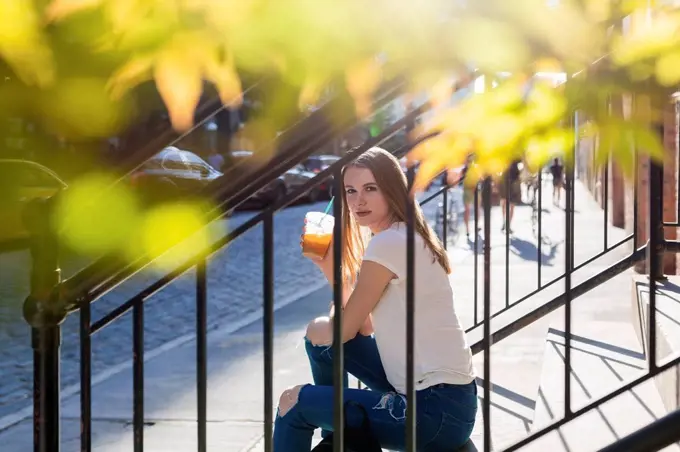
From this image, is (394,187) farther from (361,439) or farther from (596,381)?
(596,381)

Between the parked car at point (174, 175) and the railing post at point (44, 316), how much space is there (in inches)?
9.0

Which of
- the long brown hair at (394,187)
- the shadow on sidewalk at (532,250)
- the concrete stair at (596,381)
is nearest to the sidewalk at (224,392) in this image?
the concrete stair at (596,381)

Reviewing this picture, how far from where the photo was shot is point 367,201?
Result: 10.8ft

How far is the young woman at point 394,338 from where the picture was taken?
9.95 ft

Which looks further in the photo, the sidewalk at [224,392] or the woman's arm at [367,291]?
the sidewalk at [224,392]

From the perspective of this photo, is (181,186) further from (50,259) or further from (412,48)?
(412,48)

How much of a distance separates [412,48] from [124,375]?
16.3 feet

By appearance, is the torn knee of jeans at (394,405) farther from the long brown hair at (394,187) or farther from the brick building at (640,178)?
the brick building at (640,178)

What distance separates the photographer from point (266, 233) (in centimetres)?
226

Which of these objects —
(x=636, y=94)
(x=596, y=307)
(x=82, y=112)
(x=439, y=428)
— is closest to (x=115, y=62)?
(x=82, y=112)

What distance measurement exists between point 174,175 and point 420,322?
1008 millimetres

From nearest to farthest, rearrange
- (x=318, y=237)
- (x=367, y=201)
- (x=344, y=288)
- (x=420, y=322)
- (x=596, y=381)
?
(x=420, y=322) < (x=367, y=201) < (x=318, y=237) < (x=344, y=288) < (x=596, y=381)

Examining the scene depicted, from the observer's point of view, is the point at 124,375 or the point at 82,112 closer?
the point at 82,112

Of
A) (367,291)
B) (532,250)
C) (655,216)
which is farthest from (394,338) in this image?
(532,250)
